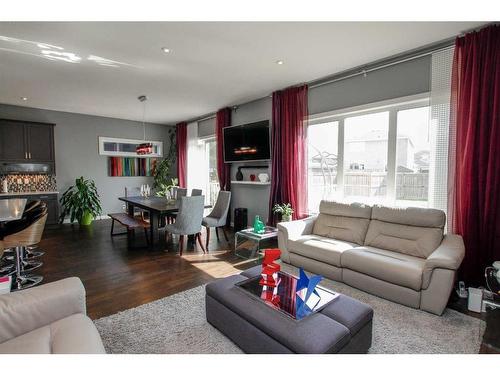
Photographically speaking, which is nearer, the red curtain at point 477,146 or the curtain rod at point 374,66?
the red curtain at point 477,146

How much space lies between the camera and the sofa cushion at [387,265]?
7.65ft

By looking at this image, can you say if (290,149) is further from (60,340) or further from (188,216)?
(60,340)

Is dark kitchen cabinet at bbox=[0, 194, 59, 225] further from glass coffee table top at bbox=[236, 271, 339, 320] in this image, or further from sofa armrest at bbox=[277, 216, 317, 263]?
glass coffee table top at bbox=[236, 271, 339, 320]

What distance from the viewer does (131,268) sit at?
3354 mm

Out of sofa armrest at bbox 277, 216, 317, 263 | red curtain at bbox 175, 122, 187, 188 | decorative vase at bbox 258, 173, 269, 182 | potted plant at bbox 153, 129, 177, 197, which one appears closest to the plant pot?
potted plant at bbox 153, 129, 177, 197

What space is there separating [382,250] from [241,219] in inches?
117

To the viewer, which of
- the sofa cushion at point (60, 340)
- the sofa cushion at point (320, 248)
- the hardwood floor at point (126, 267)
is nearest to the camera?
the sofa cushion at point (60, 340)

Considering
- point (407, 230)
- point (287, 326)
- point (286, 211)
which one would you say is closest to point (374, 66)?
point (407, 230)

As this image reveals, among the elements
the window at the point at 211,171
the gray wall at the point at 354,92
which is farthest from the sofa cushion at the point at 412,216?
the window at the point at 211,171

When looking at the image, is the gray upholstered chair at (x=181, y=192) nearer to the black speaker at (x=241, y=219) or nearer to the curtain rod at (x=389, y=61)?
the black speaker at (x=241, y=219)

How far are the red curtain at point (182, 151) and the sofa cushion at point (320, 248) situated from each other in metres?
4.87

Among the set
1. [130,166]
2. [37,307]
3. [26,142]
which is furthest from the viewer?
[130,166]

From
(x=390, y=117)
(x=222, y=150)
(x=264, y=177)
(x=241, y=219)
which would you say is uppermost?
(x=390, y=117)
